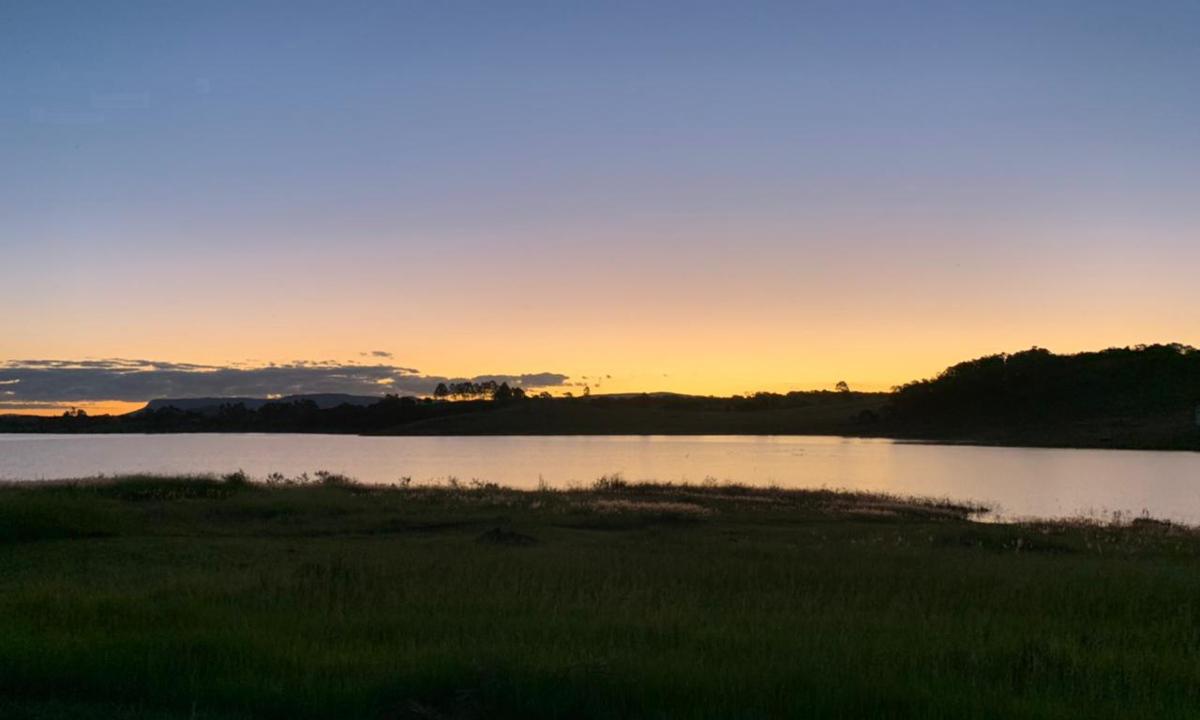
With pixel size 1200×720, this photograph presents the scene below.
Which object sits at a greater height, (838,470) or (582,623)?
(582,623)

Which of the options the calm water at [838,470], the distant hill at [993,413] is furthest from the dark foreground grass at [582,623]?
the distant hill at [993,413]

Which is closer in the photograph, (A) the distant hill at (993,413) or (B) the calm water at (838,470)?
(B) the calm water at (838,470)

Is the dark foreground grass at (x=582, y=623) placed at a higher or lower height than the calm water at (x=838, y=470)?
higher

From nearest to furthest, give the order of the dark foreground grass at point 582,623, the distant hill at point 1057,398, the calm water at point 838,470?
the dark foreground grass at point 582,623
the calm water at point 838,470
the distant hill at point 1057,398

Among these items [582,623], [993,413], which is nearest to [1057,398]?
[993,413]

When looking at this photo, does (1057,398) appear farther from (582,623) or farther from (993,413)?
(582,623)

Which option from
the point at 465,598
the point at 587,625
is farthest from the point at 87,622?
the point at 587,625

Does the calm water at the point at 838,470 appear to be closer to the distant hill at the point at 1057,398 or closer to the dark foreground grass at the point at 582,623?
the dark foreground grass at the point at 582,623

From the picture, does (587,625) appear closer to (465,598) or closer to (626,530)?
(465,598)

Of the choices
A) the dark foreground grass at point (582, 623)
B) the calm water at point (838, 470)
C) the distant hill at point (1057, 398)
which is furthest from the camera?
the distant hill at point (1057, 398)

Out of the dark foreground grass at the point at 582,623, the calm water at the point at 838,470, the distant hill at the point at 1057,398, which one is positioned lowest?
the calm water at the point at 838,470

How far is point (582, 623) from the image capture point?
42.2ft

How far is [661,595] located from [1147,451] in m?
98.1

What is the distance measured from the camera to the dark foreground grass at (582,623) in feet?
30.8
